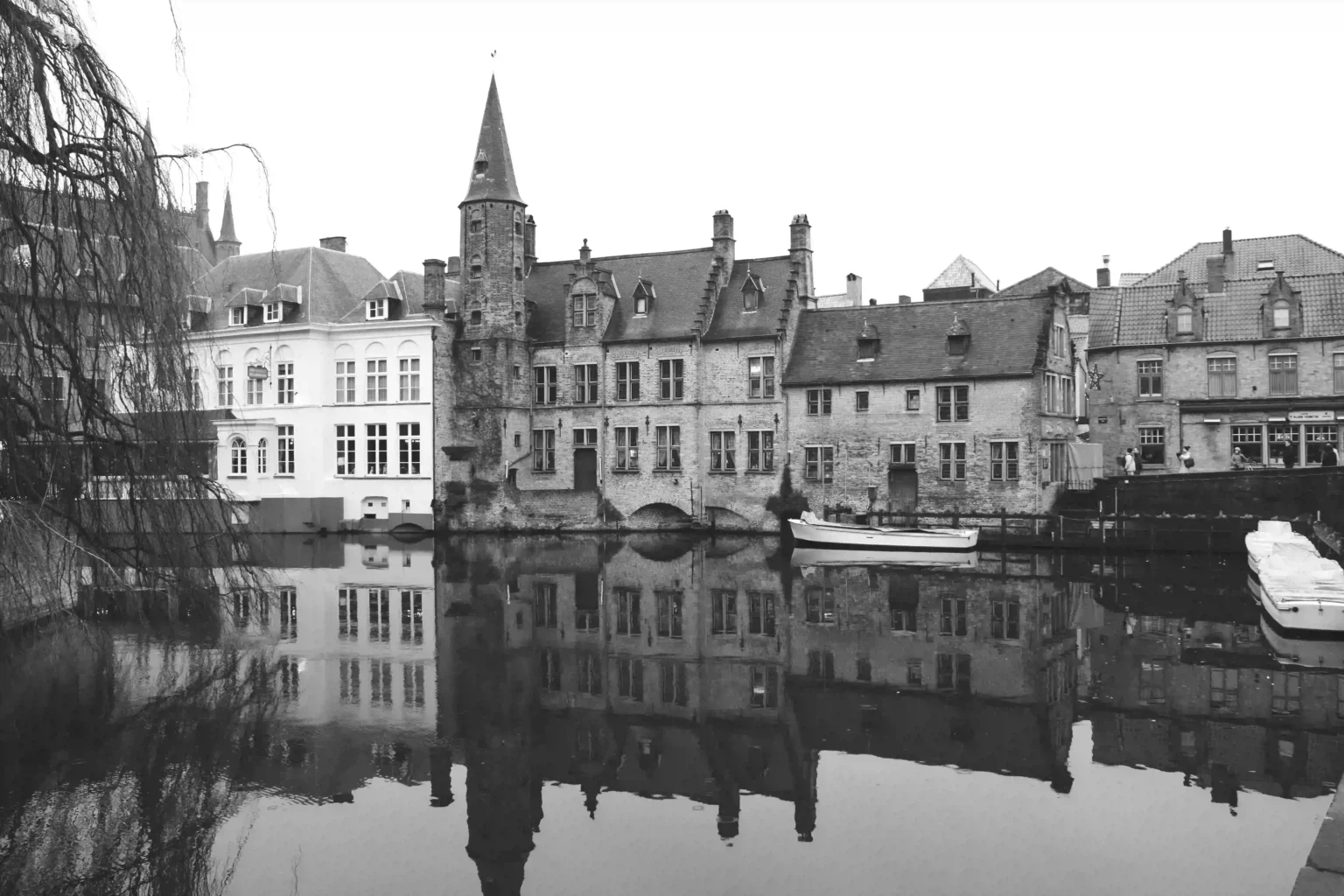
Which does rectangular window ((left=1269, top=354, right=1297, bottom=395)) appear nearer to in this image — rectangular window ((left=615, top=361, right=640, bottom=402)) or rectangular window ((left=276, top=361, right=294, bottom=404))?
rectangular window ((left=615, top=361, right=640, bottom=402))

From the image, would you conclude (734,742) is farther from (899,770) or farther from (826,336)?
(826,336)

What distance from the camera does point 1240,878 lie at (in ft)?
30.6

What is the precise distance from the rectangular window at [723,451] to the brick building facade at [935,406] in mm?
2154

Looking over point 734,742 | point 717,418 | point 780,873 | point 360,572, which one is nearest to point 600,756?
point 734,742

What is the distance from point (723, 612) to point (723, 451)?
1768 centimetres

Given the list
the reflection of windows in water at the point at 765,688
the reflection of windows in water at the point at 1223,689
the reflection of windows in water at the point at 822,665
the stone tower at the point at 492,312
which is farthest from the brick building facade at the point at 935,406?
the reflection of windows in water at the point at 765,688

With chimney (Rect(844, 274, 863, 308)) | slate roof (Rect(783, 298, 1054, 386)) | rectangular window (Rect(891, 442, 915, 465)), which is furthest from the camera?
chimney (Rect(844, 274, 863, 308))

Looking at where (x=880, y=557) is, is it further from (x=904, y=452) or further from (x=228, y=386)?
(x=228, y=386)

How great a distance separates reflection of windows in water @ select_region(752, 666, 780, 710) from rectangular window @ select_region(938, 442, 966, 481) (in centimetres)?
2128

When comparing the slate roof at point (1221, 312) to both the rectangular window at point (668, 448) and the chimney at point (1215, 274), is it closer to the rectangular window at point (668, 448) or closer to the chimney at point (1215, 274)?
the chimney at point (1215, 274)

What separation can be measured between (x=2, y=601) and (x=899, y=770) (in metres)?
9.00

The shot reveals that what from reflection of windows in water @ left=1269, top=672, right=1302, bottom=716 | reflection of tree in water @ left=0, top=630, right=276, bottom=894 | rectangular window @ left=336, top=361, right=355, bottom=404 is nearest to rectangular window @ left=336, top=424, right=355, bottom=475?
rectangular window @ left=336, top=361, right=355, bottom=404

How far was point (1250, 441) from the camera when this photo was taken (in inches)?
1577

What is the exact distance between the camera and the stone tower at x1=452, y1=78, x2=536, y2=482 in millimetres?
40562
